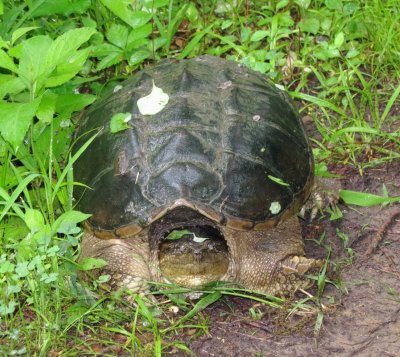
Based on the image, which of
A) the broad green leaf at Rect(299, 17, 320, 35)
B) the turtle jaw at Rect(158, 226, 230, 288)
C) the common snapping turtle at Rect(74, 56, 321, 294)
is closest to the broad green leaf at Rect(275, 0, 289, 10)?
the broad green leaf at Rect(299, 17, 320, 35)

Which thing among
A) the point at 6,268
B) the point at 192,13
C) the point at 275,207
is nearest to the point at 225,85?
the point at 275,207

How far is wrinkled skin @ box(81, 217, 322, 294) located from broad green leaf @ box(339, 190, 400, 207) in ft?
1.59

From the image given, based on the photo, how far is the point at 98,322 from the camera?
3164mm

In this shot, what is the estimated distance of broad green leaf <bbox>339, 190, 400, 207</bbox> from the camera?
3.68 m

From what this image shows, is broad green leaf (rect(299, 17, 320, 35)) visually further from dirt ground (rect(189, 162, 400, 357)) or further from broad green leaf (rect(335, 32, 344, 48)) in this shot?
dirt ground (rect(189, 162, 400, 357))

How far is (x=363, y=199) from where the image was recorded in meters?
3.75

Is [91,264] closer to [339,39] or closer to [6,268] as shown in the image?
[6,268]

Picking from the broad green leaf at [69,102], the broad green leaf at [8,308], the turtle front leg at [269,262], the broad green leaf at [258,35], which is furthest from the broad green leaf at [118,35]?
the broad green leaf at [8,308]

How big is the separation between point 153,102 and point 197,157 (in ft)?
1.38

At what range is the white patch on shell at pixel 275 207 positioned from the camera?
332 centimetres

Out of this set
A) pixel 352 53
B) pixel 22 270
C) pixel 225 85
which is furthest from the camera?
pixel 352 53

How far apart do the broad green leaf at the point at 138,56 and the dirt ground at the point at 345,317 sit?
146cm

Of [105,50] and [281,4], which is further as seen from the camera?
[281,4]

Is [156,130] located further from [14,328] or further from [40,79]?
[14,328]
